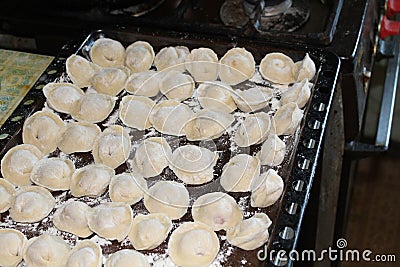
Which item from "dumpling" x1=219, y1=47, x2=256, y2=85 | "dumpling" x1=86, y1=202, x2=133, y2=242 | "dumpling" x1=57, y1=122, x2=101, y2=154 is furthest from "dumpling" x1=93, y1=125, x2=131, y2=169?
"dumpling" x1=219, y1=47, x2=256, y2=85

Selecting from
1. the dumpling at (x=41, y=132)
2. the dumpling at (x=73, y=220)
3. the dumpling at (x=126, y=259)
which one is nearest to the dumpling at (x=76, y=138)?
the dumpling at (x=41, y=132)

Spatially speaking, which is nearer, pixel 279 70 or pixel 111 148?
pixel 111 148

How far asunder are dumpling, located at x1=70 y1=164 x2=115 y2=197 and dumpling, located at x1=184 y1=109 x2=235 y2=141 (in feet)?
0.53

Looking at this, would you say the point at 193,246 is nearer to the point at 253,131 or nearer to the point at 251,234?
the point at 251,234

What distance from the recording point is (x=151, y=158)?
Result: 3.45ft

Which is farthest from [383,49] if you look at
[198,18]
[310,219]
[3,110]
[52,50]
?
[3,110]

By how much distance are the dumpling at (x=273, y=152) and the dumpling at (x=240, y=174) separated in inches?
0.7

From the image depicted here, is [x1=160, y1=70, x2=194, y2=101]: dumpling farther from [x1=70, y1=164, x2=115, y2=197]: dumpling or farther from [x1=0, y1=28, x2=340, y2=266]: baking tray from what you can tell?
[x1=70, y1=164, x2=115, y2=197]: dumpling

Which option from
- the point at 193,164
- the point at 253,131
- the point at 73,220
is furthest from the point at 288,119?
the point at 73,220

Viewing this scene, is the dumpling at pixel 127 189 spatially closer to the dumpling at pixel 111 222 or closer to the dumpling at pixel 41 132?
the dumpling at pixel 111 222

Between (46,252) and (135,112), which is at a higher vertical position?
(135,112)

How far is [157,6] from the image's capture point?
4.62 feet

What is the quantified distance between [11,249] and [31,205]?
83 mm

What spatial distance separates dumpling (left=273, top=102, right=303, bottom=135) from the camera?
3.48ft
